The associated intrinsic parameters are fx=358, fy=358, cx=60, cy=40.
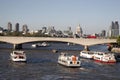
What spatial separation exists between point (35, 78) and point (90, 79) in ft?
22.5

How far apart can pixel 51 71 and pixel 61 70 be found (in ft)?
7.04

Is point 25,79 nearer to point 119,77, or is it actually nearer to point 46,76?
point 46,76

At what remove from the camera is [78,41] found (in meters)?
107

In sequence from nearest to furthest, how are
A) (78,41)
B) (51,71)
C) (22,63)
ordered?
(51,71), (22,63), (78,41)

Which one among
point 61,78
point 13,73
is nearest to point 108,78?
point 61,78

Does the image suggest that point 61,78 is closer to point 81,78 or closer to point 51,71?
point 81,78

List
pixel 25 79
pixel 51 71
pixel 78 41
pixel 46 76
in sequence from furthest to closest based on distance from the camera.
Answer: pixel 78 41
pixel 51 71
pixel 46 76
pixel 25 79

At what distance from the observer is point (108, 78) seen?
151 ft


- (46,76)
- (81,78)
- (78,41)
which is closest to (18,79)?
(46,76)

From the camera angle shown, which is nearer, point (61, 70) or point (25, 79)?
point (25, 79)

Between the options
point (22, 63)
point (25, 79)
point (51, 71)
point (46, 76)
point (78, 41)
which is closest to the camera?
point (25, 79)

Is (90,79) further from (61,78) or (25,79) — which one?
(25,79)

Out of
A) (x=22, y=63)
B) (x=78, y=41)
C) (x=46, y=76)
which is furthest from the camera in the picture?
(x=78, y=41)

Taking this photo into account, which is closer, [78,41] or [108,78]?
[108,78]
